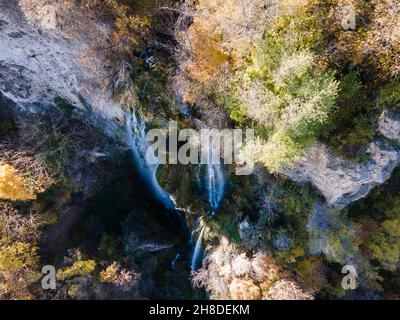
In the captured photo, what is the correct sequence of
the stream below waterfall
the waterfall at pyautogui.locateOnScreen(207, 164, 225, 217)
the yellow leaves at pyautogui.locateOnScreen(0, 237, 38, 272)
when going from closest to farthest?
1. the yellow leaves at pyautogui.locateOnScreen(0, 237, 38, 272)
2. the stream below waterfall
3. the waterfall at pyautogui.locateOnScreen(207, 164, 225, 217)

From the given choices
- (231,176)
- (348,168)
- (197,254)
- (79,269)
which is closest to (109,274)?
(79,269)

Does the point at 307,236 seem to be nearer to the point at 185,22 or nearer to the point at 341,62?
the point at 341,62

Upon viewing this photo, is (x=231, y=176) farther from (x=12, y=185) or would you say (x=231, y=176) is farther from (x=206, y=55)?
(x=12, y=185)

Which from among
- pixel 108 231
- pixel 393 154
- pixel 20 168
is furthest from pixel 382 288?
pixel 20 168

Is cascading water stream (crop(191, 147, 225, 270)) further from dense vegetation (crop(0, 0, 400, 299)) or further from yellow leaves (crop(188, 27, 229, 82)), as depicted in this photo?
yellow leaves (crop(188, 27, 229, 82))

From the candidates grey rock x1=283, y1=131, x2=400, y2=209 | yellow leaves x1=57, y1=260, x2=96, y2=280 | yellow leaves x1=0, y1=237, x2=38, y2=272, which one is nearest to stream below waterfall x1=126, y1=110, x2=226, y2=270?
grey rock x1=283, y1=131, x2=400, y2=209

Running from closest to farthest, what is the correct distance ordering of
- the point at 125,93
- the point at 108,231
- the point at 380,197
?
the point at 125,93 < the point at 380,197 < the point at 108,231
